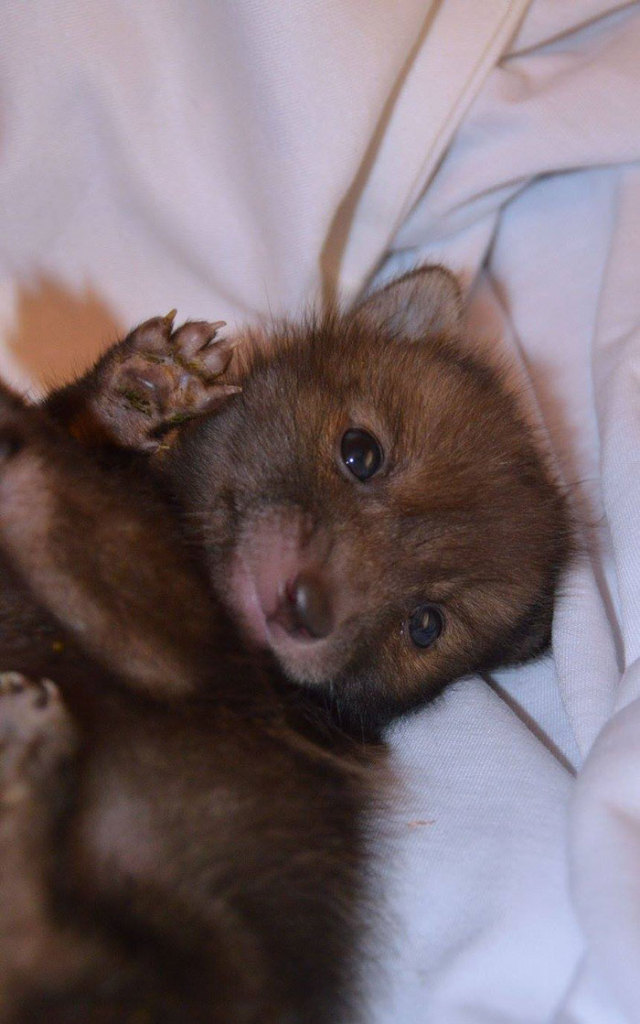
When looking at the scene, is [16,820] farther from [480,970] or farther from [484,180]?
[484,180]

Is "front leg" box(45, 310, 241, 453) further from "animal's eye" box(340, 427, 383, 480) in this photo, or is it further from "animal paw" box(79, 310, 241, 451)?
"animal's eye" box(340, 427, 383, 480)

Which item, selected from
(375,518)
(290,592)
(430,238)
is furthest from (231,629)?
(430,238)

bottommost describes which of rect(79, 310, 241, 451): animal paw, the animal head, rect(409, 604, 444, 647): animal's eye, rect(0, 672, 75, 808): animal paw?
rect(409, 604, 444, 647): animal's eye

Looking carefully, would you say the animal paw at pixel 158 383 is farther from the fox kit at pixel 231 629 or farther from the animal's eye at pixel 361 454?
the animal's eye at pixel 361 454

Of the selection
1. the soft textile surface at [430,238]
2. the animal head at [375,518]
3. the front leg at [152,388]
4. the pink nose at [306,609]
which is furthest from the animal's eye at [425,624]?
the front leg at [152,388]

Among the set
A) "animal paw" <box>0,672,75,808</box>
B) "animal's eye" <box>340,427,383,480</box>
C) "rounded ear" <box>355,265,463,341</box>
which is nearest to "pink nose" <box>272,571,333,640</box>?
"animal's eye" <box>340,427,383,480</box>

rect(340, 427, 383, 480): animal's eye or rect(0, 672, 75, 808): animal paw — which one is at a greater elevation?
rect(0, 672, 75, 808): animal paw

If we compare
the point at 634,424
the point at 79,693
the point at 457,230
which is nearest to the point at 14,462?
the point at 79,693
